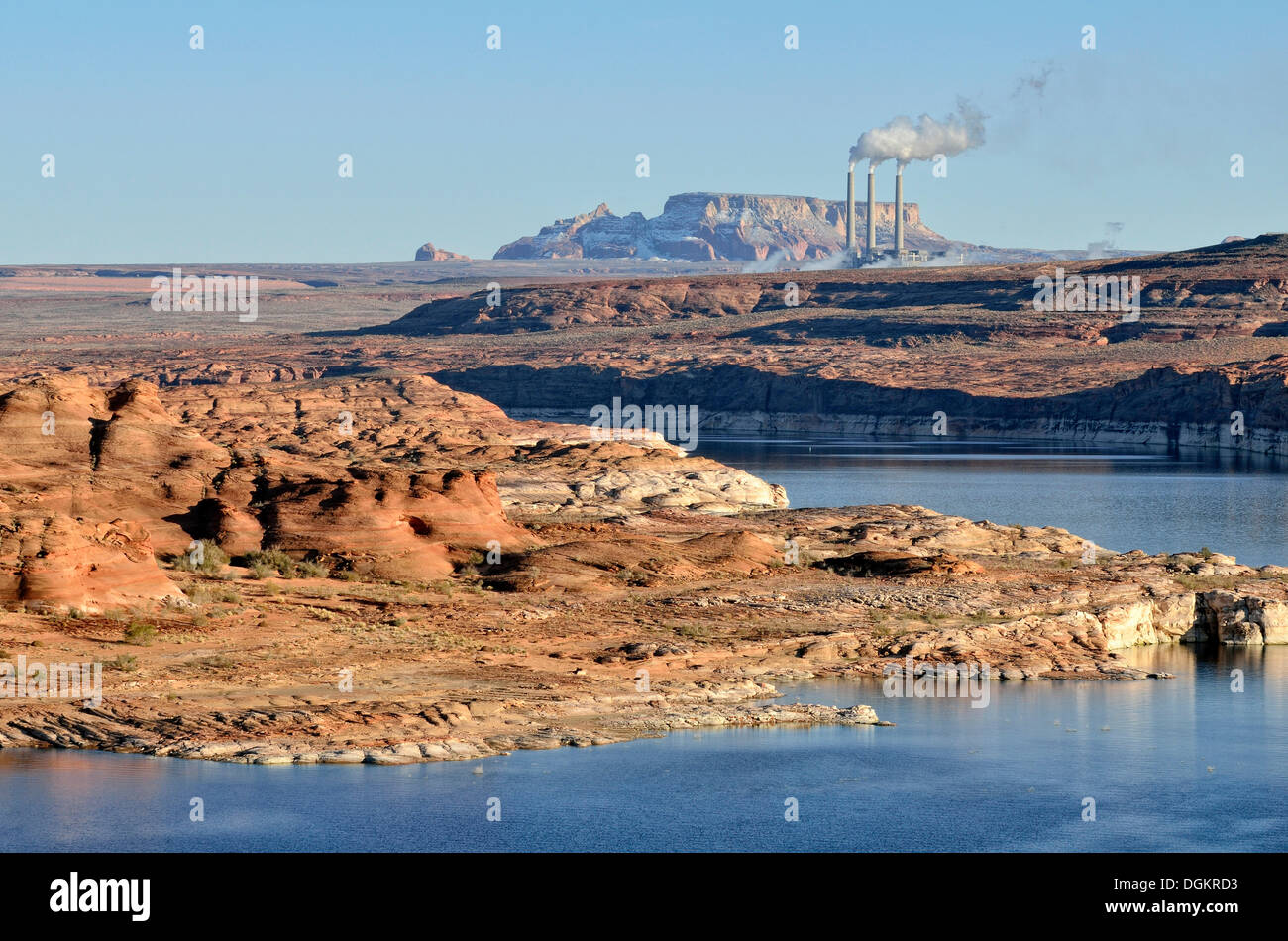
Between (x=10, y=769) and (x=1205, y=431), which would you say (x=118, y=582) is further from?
(x=1205, y=431)

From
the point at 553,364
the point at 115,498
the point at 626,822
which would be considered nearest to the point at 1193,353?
the point at 553,364

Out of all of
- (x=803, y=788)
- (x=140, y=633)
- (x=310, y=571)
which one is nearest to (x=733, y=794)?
(x=803, y=788)

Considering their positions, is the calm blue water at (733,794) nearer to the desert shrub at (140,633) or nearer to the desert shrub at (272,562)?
the desert shrub at (140,633)

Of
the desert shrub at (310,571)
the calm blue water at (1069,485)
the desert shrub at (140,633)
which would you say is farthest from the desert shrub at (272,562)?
the calm blue water at (1069,485)

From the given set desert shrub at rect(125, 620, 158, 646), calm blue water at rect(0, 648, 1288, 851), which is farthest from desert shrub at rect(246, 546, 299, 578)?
calm blue water at rect(0, 648, 1288, 851)

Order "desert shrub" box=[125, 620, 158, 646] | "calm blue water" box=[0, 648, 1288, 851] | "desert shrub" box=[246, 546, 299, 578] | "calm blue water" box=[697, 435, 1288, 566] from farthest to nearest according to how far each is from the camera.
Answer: "calm blue water" box=[697, 435, 1288, 566] < "desert shrub" box=[246, 546, 299, 578] < "desert shrub" box=[125, 620, 158, 646] < "calm blue water" box=[0, 648, 1288, 851]

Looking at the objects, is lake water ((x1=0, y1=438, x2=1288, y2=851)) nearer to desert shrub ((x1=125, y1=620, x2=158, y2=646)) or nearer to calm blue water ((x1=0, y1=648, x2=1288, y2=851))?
calm blue water ((x1=0, y1=648, x2=1288, y2=851))
